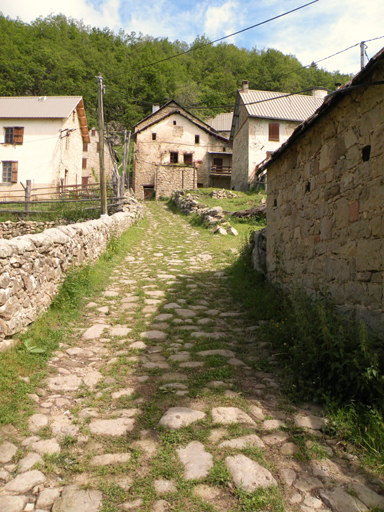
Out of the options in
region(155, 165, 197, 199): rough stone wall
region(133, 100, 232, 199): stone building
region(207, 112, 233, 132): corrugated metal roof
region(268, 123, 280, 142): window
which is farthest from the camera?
region(207, 112, 233, 132): corrugated metal roof

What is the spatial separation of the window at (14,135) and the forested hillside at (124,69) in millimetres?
11553

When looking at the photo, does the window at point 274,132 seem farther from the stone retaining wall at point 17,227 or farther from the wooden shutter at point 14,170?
the wooden shutter at point 14,170

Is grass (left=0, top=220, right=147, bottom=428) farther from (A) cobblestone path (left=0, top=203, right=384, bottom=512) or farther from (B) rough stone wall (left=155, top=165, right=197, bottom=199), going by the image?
(B) rough stone wall (left=155, top=165, right=197, bottom=199)

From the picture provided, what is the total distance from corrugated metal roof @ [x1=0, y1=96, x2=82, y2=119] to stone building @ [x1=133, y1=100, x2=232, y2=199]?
6.90 meters

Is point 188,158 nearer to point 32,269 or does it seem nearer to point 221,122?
point 221,122

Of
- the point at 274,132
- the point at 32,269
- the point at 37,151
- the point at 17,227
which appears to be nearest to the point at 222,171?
the point at 274,132

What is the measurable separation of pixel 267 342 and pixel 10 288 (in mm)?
3077

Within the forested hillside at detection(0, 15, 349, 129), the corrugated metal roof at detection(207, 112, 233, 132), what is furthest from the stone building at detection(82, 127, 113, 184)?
the corrugated metal roof at detection(207, 112, 233, 132)

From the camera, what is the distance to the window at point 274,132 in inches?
1023

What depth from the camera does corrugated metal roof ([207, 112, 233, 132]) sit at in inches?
1528

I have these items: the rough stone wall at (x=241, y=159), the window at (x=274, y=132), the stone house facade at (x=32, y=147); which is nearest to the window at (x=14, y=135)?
the stone house facade at (x=32, y=147)

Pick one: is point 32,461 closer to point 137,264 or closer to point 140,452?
point 140,452

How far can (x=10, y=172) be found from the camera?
25406 millimetres

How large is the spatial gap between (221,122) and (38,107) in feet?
65.9
